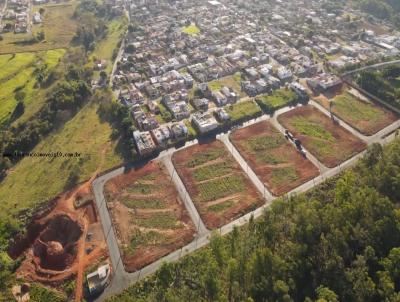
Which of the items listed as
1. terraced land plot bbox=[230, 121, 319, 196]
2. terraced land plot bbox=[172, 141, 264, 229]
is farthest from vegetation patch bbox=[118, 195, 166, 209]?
terraced land plot bbox=[230, 121, 319, 196]

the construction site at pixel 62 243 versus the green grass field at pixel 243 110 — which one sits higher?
the green grass field at pixel 243 110

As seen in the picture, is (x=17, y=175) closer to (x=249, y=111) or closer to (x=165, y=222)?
(x=165, y=222)

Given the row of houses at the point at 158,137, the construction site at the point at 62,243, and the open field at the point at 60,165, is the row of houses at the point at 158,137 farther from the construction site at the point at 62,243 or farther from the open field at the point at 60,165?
the construction site at the point at 62,243

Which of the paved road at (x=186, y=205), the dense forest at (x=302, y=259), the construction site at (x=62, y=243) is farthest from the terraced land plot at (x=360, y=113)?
the construction site at (x=62, y=243)

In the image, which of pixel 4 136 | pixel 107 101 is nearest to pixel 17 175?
pixel 4 136

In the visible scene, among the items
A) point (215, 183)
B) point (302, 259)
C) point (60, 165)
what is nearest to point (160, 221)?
point (215, 183)
